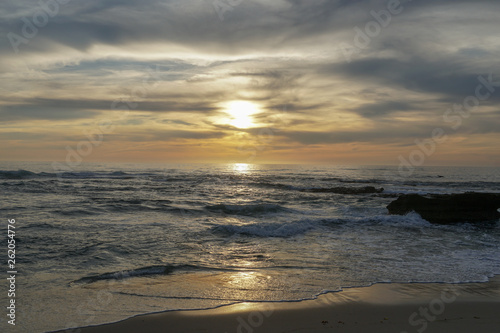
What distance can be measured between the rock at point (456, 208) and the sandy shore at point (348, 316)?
12393mm

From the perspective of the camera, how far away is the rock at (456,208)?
18.1 m

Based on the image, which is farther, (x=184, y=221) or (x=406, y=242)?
(x=184, y=221)

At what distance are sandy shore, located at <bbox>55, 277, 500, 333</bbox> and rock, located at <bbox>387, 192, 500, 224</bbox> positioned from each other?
12393mm

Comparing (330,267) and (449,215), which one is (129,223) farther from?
(449,215)

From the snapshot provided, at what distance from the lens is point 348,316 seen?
5730 millimetres

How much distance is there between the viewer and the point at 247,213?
65.9ft

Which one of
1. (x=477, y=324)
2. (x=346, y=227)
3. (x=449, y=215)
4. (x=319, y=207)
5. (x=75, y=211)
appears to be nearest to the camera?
(x=477, y=324)

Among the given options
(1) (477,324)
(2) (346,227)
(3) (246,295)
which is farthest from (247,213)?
(1) (477,324)

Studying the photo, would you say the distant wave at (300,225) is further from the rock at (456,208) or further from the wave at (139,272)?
the wave at (139,272)

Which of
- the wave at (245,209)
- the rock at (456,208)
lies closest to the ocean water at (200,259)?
the rock at (456,208)

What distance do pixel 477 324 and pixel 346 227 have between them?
1043 cm

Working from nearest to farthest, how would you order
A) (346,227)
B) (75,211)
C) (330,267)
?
(330,267)
(346,227)
(75,211)

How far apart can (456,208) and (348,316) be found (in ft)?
52.6

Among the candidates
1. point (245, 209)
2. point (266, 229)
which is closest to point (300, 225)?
point (266, 229)
